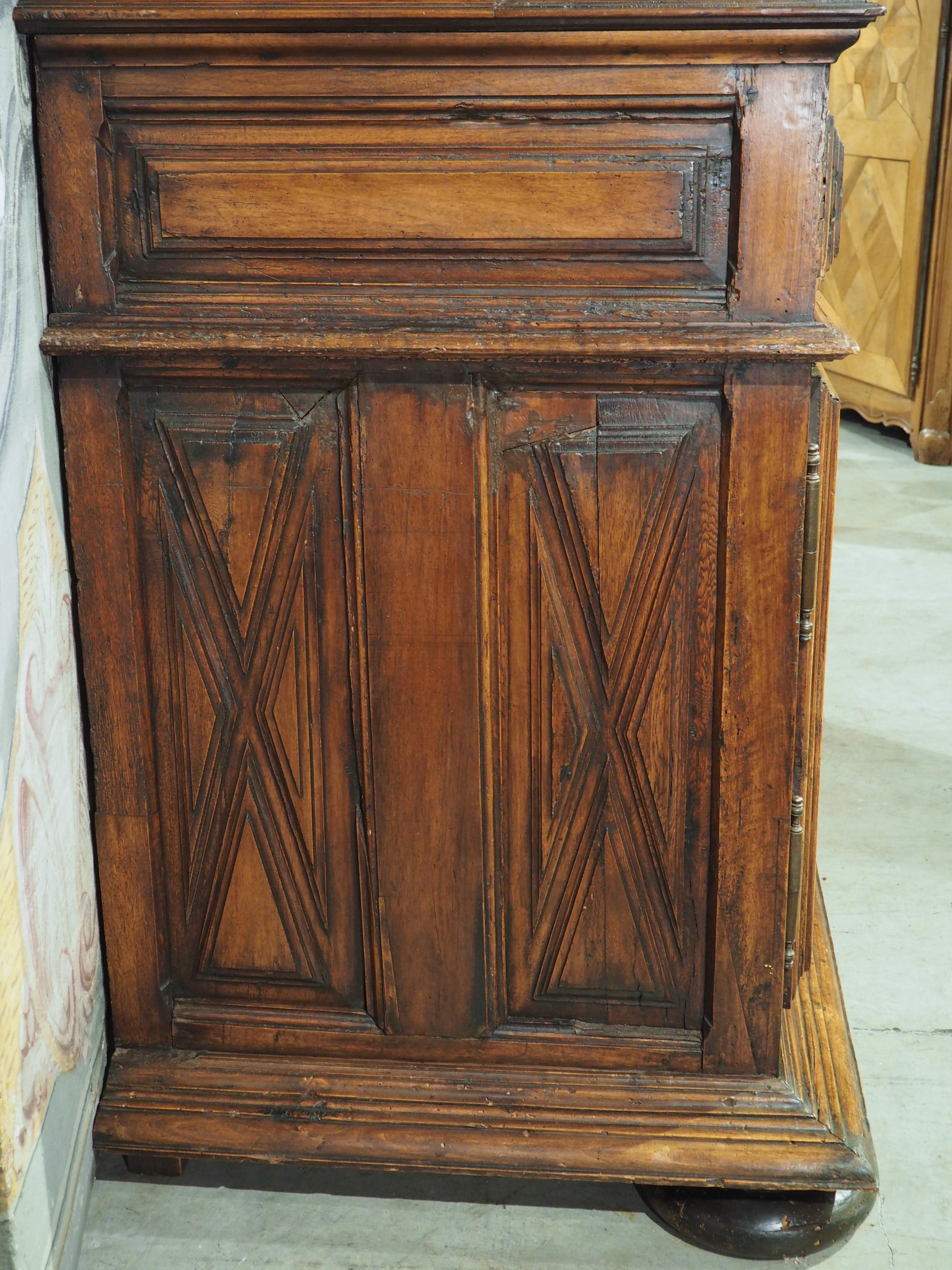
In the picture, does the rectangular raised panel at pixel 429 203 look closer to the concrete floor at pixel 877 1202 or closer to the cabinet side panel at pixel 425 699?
the cabinet side panel at pixel 425 699

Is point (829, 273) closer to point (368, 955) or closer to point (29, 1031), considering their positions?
point (368, 955)

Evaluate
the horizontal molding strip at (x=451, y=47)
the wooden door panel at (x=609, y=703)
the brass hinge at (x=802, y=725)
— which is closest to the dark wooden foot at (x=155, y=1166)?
the wooden door panel at (x=609, y=703)

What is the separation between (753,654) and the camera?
5.74ft

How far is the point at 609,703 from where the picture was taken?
1788 mm

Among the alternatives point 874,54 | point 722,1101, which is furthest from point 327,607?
point 874,54

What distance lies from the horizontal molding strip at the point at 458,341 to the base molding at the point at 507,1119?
0.94 m

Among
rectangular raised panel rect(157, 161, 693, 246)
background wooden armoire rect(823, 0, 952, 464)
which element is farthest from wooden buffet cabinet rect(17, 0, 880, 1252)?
background wooden armoire rect(823, 0, 952, 464)

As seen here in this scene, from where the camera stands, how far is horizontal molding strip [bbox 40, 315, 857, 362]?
5.28ft

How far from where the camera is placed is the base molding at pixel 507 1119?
6.05ft

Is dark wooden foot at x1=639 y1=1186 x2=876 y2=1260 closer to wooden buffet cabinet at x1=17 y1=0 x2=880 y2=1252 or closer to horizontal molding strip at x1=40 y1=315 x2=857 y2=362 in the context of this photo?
wooden buffet cabinet at x1=17 y1=0 x2=880 y2=1252

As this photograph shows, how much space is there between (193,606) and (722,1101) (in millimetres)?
942

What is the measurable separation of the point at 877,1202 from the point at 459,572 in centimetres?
106

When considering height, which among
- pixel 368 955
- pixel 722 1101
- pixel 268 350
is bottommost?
pixel 722 1101

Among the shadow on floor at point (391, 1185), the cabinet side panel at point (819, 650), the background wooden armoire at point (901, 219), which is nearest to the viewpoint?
the cabinet side panel at point (819, 650)
